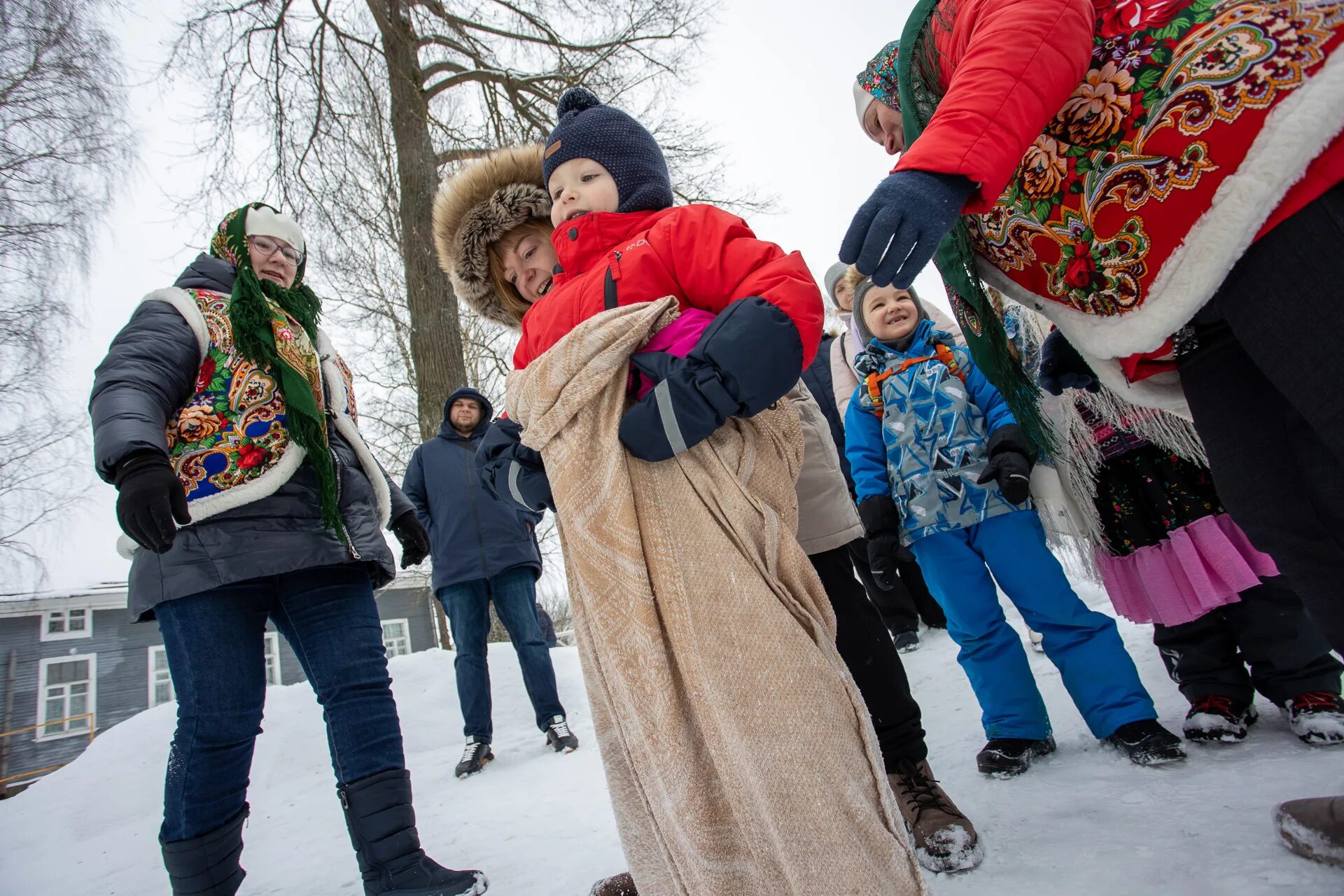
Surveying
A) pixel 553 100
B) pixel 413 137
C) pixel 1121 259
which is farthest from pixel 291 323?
pixel 553 100

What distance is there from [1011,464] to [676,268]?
1191 millimetres

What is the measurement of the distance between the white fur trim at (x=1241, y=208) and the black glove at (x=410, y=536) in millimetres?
2169

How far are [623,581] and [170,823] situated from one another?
4.71 ft

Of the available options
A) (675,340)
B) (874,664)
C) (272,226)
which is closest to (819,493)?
(874,664)

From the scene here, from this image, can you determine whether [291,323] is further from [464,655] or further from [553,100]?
[553,100]

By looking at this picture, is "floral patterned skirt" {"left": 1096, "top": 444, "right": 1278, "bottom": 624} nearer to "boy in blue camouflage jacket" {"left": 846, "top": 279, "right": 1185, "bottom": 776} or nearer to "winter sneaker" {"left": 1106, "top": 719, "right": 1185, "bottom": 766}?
"boy in blue camouflage jacket" {"left": 846, "top": 279, "right": 1185, "bottom": 776}

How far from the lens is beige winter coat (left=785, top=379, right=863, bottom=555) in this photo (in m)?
1.74

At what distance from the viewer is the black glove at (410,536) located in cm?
244

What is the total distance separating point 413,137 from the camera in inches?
278

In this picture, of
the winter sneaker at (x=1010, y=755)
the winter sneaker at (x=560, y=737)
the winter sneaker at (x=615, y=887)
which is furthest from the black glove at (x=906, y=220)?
the winter sneaker at (x=560, y=737)

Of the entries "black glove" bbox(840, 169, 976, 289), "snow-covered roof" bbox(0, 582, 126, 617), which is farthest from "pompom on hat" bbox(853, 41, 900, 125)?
"snow-covered roof" bbox(0, 582, 126, 617)

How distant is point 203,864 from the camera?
1.66 metres

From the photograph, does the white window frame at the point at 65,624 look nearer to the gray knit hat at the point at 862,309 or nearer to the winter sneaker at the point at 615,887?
the winter sneaker at the point at 615,887

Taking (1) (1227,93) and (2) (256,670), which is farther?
(2) (256,670)
